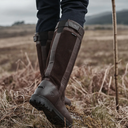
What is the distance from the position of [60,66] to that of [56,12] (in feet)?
1.48

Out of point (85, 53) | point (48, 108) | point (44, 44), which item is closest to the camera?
point (48, 108)

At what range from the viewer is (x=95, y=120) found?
1.27 meters

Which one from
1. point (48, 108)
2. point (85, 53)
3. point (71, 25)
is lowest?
point (85, 53)

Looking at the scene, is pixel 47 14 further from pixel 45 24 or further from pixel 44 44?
pixel 44 44

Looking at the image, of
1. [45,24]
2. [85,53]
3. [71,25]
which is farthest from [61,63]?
[85,53]

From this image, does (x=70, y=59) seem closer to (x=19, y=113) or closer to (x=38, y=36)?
(x=38, y=36)

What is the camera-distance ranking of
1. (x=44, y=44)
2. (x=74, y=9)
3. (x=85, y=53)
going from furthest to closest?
(x=85, y=53) → (x=44, y=44) → (x=74, y=9)

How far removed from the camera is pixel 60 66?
1.08 meters

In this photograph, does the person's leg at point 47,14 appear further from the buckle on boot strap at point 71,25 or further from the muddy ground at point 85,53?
the muddy ground at point 85,53

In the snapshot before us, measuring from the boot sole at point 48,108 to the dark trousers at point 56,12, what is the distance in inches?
→ 18.8

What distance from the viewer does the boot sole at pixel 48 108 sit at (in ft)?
3.19

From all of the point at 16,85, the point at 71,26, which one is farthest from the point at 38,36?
the point at 16,85

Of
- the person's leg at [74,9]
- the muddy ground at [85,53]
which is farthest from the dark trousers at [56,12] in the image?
the muddy ground at [85,53]

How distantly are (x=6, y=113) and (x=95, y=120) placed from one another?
1.98 feet
